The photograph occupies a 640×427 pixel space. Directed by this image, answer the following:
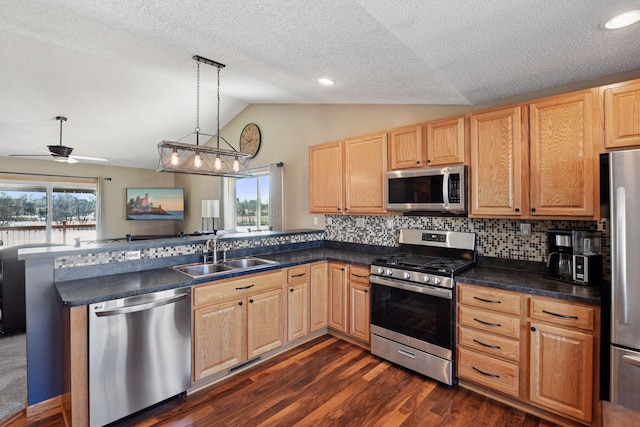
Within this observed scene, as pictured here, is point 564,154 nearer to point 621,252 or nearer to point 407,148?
point 621,252


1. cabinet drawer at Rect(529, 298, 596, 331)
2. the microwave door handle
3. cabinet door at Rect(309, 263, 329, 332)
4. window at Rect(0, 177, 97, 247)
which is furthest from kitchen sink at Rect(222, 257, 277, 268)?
window at Rect(0, 177, 97, 247)

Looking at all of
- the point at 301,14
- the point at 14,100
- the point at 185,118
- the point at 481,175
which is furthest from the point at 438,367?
the point at 14,100

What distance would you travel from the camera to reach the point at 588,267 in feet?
6.61

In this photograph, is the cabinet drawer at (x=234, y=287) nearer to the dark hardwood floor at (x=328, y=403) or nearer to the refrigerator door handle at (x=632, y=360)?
the dark hardwood floor at (x=328, y=403)

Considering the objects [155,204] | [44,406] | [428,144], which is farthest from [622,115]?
[155,204]

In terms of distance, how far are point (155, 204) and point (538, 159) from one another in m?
7.60

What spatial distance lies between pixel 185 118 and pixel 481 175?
508cm

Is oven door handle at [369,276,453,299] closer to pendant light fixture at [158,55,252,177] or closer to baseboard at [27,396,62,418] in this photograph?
pendant light fixture at [158,55,252,177]

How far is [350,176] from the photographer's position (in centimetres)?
341

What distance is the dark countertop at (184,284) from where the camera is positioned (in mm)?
1847

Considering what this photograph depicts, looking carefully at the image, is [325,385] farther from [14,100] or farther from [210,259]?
[14,100]

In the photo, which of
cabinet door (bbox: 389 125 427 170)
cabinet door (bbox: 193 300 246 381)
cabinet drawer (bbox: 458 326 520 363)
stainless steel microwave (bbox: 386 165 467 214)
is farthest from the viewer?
cabinet door (bbox: 389 125 427 170)

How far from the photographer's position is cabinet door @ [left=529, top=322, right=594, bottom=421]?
1.85 metres

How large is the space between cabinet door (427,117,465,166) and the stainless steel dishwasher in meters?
2.36
